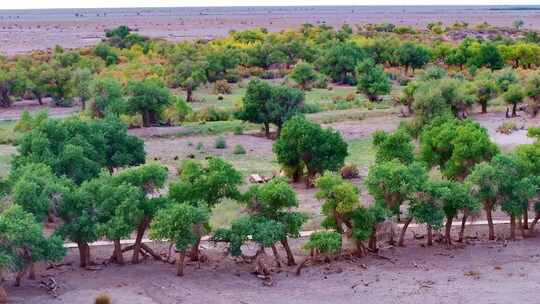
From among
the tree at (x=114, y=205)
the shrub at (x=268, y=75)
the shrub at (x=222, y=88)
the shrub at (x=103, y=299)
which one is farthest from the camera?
the shrub at (x=268, y=75)

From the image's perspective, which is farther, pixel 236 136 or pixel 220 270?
pixel 236 136

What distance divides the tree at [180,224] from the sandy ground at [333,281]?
1.55 m

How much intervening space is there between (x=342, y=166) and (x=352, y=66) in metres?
40.8

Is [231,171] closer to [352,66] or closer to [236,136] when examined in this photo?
[236,136]

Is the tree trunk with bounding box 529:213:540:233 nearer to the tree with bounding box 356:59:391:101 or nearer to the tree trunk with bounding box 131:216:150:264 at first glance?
the tree trunk with bounding box 131:216:150:264

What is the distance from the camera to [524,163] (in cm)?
3175

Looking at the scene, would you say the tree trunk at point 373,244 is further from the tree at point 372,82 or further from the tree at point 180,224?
the tree at point 372,82

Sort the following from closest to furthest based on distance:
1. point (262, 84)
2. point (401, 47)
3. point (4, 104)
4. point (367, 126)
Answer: point (262, 84)
point (367, 126)
point (4, 104)
point (401, 47)

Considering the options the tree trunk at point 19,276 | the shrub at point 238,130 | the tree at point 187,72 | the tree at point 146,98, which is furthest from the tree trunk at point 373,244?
the tree at point 187,72

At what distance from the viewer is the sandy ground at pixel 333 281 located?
25.4 metres

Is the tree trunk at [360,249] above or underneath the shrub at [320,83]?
above

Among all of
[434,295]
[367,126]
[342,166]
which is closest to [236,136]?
[367,126]

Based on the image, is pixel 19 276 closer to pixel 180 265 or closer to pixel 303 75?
pixel 180 265

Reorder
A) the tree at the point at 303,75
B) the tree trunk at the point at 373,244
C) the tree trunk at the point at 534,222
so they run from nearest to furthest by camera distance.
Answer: the tree trunk at the point at 373,244
the tree trunk at the point at 534,222
the tree at the point at 303,75
